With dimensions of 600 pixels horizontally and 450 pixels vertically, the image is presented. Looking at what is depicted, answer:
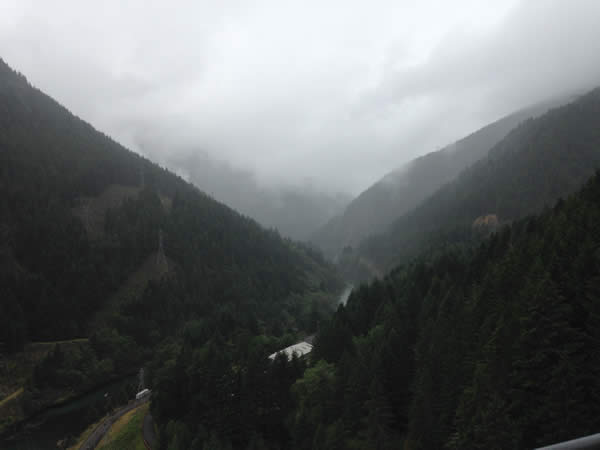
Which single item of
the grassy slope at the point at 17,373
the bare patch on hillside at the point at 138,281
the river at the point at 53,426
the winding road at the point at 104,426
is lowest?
the winding road at the point at 104,426

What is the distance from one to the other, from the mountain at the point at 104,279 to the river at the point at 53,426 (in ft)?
11.7

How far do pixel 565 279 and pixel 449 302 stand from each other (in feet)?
59.4

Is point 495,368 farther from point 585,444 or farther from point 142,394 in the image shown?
point 142,394

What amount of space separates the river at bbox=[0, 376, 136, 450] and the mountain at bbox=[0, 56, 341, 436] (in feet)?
11.7

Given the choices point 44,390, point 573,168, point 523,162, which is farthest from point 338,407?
point 523,162

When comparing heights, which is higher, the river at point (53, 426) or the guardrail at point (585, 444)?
the guardrail at point (585, 444)

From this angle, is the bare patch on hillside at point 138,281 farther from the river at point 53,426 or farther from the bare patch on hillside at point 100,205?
the river at point 53,426

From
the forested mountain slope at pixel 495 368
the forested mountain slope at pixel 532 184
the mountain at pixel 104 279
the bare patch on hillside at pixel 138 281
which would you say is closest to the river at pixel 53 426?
the mountain at pixel 104 279

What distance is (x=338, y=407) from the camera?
38.5 meters

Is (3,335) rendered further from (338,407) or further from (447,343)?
(447,343)

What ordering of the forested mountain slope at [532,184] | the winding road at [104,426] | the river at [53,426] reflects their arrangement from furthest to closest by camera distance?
1. the forested mountain slope at [532,184]
2. the river at [53,426]
3. the winding road at [104,426]

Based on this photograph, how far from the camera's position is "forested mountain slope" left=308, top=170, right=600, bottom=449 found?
1944 cm

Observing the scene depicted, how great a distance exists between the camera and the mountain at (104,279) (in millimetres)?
90875

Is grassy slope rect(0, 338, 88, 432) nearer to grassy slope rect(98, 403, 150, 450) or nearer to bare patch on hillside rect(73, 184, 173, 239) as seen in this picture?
grassy slope rect(98, 403, 150, 450)
